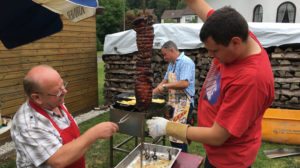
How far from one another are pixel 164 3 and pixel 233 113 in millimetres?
72395

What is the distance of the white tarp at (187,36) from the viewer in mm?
5648

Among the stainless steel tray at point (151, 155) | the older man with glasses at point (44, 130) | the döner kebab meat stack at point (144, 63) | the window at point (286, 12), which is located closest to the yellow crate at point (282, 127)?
the stainless steel tray at point (151, 155)

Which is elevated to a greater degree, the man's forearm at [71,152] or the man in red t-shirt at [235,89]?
the man in red t-shirt at [235,89]

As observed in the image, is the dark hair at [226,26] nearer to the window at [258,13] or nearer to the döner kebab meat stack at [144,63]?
the döner kebab meat stack at [144,63]

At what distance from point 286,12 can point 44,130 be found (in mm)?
17026

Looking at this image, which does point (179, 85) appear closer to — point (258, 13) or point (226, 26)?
Result: point (226, 26)

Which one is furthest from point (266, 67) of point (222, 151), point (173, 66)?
point (173, 66)

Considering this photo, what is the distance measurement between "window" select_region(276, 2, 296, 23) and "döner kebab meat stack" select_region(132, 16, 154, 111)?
51.0ft

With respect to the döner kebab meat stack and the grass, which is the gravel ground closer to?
the grass

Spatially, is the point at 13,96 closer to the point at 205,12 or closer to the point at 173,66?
the point at 173,66

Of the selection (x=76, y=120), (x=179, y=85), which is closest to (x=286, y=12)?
(x=179, y=85)

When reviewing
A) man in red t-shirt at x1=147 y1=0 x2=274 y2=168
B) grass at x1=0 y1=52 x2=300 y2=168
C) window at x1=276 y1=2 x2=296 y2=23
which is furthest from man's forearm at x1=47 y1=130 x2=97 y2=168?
window at x1=276 y1=2 x2=296 y2=23

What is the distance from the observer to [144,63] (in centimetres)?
237

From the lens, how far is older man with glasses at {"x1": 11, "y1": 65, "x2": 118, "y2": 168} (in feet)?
5.05
